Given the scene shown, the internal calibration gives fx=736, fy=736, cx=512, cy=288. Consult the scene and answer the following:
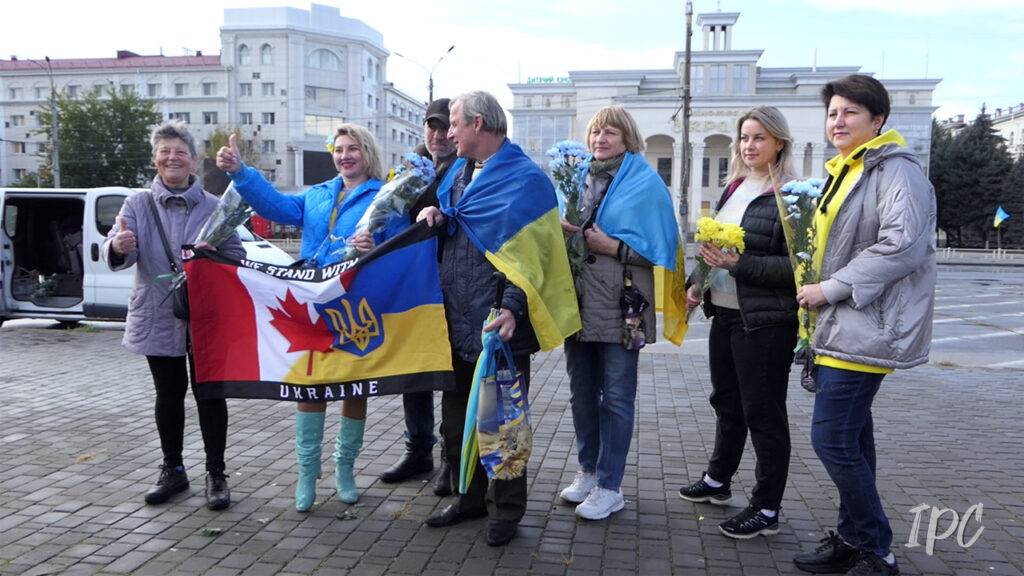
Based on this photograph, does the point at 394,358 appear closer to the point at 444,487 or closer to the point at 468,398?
the point at 468,398

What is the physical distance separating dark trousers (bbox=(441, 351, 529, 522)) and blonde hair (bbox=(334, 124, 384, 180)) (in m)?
1.20

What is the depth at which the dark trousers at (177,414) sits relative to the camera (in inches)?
168

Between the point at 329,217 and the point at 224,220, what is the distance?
0.58m

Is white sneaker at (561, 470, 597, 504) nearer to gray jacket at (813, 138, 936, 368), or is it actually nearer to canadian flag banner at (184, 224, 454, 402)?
canadian flag banner at (184, 224, 454, 402)

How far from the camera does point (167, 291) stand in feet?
13.9

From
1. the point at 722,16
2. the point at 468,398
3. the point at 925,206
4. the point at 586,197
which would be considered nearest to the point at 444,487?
the point at 468,398

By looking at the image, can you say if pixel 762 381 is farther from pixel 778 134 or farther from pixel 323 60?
pixel 323 60

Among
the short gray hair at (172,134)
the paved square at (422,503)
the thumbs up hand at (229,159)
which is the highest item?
the short gray hair at (172,134)

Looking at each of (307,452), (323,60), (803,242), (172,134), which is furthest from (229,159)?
(323,60)

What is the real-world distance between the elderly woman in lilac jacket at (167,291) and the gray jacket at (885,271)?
127 inches

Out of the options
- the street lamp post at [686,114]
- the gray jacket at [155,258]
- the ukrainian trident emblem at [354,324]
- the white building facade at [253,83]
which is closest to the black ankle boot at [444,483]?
the ukrainian trident emblem at [354,324]

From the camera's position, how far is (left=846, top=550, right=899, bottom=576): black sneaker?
329 cm

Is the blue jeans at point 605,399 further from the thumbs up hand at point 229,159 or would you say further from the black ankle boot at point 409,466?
the thumbs up hand at point 229,159

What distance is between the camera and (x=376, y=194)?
412 centimetres
